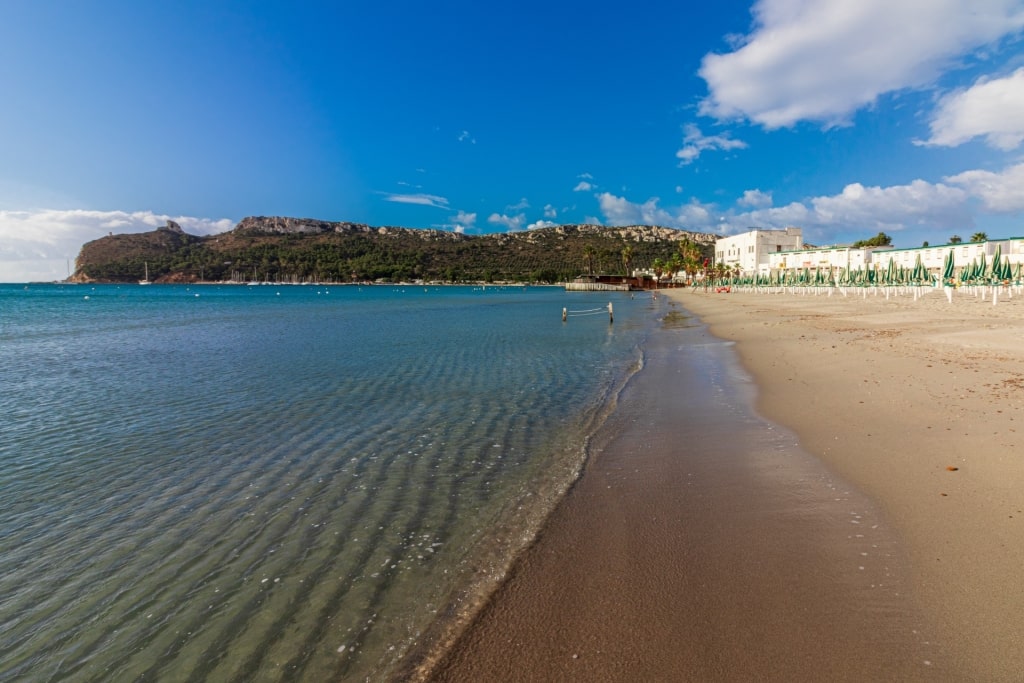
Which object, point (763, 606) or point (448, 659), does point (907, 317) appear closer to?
point (763, 606)

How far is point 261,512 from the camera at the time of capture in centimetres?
567


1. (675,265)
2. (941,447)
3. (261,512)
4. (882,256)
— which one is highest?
(675,265)

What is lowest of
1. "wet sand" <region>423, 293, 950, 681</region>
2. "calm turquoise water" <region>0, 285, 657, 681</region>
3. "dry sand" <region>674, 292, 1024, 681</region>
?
"calm turquoise water" <region>0, 285, 657, 681</region>

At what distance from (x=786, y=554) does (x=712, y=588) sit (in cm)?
95

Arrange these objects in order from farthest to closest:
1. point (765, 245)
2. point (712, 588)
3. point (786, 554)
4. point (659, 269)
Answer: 1. point (659, 269)
2. point (765, 245)
3. point (786, 554)
4. point (712, 588)

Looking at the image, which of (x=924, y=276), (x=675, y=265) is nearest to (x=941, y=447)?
(x=924, y=276)

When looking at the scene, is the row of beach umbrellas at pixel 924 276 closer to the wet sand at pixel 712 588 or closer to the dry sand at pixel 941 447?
the dry sand at pixel 941 447

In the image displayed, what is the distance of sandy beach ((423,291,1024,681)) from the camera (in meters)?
3.06

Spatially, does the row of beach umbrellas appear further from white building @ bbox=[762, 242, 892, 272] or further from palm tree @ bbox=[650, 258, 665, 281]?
palm tree @ bbox=[650, 258, 665, 281]

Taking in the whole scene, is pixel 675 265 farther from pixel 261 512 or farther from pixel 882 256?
pixel 261 512

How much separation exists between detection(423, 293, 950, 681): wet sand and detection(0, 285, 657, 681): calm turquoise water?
1.96 feet

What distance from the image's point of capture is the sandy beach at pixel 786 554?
306 cm

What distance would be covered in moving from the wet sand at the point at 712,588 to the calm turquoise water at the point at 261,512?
0.60m

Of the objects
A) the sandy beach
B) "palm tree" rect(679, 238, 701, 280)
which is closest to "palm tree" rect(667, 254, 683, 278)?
"palm tree" rect(679, 238, 701, 280)
